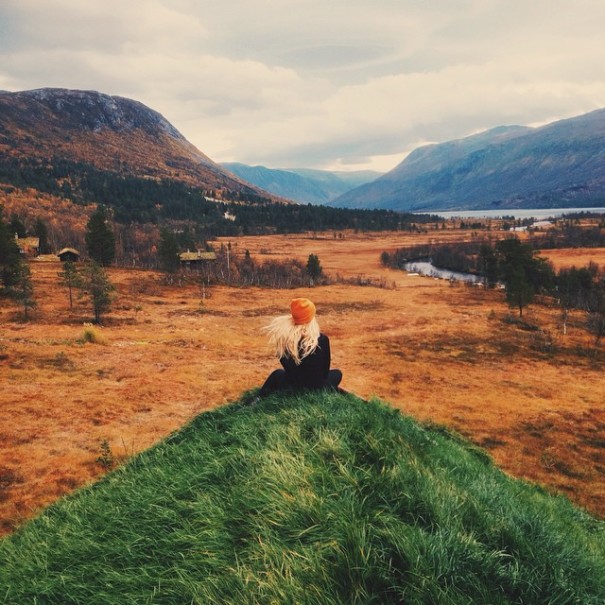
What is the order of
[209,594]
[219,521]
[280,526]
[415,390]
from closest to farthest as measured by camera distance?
[209,594]
[280,526]
[219,521]
[415,390]

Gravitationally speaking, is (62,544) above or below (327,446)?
below

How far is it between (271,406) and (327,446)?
197 centimetres

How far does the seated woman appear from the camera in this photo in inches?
236

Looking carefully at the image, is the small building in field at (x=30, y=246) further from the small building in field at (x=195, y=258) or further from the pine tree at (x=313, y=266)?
the pine tree at (x=313, y=266)

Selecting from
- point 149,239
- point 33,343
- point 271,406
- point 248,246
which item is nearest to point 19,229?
point 149,239

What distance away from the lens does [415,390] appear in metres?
27.0

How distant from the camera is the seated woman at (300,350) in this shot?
19.7 feet

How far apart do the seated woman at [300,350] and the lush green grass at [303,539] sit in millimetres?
1657

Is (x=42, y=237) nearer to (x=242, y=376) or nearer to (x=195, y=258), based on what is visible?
(x=195, y=258)

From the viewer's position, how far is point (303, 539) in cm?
297

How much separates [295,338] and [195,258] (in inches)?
3303

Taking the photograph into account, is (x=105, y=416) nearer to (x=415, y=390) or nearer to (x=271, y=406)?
(x=271, y=406)

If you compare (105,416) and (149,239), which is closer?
(105,416)

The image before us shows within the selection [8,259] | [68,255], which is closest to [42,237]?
[68,255]
